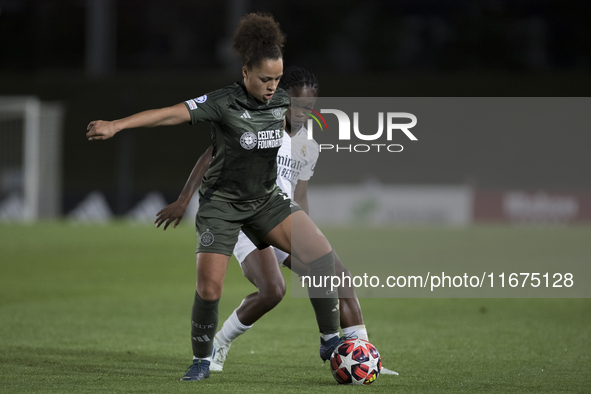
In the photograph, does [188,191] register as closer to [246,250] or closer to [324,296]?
[246,250]

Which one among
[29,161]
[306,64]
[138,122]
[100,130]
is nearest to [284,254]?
[138,122]

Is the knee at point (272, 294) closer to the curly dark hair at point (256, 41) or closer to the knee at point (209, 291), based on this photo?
the knee at point (209, 291)

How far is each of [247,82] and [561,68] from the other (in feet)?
83.8

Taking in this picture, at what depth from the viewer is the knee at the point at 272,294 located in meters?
5.48

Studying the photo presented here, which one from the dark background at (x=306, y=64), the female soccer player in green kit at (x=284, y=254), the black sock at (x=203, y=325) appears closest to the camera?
the black sock at (x=203, y=325)

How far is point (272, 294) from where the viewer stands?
216 inches

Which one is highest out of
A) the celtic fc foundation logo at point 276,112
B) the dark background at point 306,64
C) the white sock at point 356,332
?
the dark background at point 306,64

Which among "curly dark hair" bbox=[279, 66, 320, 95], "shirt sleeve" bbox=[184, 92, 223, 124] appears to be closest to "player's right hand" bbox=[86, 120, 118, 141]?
"shirt sleeve" bbox=[184, 92, 223, 124]

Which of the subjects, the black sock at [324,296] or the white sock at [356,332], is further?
the white sock at [356,332]

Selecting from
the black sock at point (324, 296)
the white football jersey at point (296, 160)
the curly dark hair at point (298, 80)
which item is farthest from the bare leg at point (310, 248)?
the curly dark hair at point (298, 80)

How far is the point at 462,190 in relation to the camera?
81.6 ft

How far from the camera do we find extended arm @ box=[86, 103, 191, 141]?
4.18m

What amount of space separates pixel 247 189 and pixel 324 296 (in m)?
0.84

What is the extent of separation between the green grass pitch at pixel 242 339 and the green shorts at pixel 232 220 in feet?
2.77
